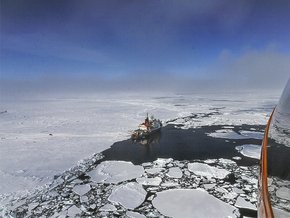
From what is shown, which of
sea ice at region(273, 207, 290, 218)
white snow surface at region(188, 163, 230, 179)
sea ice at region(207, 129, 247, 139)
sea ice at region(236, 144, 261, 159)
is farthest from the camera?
sea ice at region(207, 129, 247, 139)

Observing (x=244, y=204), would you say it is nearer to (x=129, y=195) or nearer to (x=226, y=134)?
(x=129, y=195)

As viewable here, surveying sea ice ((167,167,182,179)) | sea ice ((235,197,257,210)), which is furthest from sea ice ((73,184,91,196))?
sea ice ((235,197,257,210))

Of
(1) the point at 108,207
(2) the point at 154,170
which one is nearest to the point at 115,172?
(2) the point at 154,170

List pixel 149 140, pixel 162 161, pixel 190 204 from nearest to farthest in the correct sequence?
1. pixel 190 204
2. pixel 162 161
3. pixel 149 140

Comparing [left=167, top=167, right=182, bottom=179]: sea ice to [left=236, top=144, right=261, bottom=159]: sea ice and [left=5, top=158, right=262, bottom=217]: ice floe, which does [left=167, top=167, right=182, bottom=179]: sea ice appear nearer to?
[left=5, top=158, right=262, bottom=217]: ice floe

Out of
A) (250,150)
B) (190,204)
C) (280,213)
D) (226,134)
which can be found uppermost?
(280,213)

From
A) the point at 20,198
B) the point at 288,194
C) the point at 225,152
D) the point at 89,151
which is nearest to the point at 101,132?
the point at 89,151

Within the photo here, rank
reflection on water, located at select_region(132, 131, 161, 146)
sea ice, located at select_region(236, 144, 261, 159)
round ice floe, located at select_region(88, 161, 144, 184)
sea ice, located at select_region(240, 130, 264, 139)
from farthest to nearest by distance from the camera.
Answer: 1. sea ice, located at select_region(240, 130, 264, 139)
2. reflection on water, located at select_region(132, 131, 161, 146)
3. sea ice, located at select_region(236, 144, 261, 159)
4. round ice floe, located at select_region(88, 161, 144, 184)
